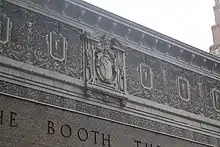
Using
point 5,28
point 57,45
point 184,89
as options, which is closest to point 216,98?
point 184,89

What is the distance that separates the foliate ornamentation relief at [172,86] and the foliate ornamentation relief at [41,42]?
1801 mm

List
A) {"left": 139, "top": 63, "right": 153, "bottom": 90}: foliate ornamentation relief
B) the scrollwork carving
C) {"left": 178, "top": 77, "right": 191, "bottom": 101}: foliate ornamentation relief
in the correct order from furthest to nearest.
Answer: {"left": 178, "top": 77, "right": 191, "bottom": 101}: foliate ornamentation relief → {"left": 139, "top": 63, "right": 153, "bottom": 90}: foliate ornamentation relief → the scrollwork carving

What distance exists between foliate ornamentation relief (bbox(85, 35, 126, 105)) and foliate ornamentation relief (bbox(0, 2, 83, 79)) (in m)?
0.27

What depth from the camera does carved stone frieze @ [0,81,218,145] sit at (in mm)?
12086

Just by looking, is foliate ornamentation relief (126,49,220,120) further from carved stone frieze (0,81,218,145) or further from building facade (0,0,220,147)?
carved stone frieze (0,81,218,145)

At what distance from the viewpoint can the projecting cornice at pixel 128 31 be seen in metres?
13.7

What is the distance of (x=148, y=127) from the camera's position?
47.9ft

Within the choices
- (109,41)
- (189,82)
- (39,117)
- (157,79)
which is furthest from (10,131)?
(189,82)

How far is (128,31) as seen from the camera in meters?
15.0

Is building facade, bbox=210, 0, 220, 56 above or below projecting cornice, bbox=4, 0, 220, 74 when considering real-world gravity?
above

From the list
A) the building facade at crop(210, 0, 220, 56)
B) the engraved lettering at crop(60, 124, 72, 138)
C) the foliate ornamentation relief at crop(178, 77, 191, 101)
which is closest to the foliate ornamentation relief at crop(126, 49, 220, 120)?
the foliate ornamentation relief at crop(178, 77, 191, 101)

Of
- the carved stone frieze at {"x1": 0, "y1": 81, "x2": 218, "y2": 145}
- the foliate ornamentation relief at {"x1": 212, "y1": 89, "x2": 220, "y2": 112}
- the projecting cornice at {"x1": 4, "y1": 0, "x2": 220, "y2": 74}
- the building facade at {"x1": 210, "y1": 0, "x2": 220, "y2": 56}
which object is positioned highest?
the building facade at {"x1": 210, "y1": 0, "x2": 220, "y2": 56}

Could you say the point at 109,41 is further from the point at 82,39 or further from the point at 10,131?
the point at 10,131

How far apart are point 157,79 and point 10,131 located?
5.33 meters
